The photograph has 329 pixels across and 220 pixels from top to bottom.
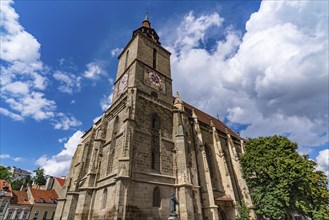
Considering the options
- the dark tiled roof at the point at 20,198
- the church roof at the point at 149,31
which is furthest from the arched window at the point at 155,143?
the dark tiled roof at the point at 20,198

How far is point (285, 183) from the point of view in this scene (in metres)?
16.3

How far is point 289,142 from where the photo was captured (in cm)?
1892

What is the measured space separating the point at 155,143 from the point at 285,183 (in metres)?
12.4

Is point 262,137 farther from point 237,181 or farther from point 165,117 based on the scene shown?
point 165,117

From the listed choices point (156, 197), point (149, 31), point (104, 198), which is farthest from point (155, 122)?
point (149, 31)

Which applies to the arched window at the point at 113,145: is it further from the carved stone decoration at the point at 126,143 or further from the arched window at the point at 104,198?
the carved stone decoration at the point at 126,143

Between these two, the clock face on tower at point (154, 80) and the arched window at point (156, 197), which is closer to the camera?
the arched window at point (156, 197)

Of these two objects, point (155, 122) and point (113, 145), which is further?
point (155, 122)

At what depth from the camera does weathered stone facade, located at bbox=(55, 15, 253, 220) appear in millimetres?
13195

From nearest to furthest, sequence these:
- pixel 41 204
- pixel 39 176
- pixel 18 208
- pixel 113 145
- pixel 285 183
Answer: pixel 285 183 → pixel 113 145 → pixel 18 208 → pixel 41 204 → pixel 39 176

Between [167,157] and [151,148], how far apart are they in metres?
1.81

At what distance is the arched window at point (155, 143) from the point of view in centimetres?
1541

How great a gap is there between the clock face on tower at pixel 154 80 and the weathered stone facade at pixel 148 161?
13 cm

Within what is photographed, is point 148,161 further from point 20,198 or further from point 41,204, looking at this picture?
point 20,198
